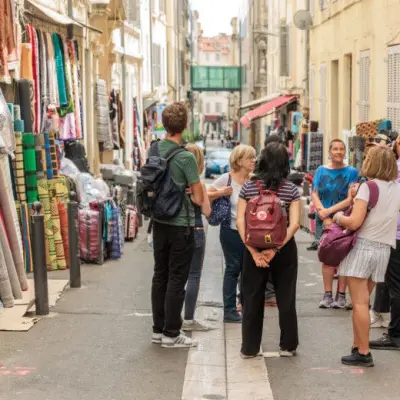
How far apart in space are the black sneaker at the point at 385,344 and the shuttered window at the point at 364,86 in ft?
28.3

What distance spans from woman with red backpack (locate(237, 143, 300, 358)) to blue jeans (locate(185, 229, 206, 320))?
0.89 m

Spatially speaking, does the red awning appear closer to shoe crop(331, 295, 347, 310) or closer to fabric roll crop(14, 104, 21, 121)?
fabric roll crop(14, 104, 21, 121)

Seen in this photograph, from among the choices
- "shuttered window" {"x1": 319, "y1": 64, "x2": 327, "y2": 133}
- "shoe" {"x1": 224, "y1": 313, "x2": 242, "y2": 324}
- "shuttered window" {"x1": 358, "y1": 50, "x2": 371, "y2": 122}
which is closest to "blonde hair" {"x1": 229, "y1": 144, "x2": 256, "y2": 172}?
"shoe" {"x1": 224, "y1": 313, "x2": 242, "y2": 324}

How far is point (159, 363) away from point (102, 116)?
12951mm

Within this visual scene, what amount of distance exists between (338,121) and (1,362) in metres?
14.1

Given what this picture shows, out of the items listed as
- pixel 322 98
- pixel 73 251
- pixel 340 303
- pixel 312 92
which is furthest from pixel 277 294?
pixel 312 92

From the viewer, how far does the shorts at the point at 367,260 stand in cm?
707

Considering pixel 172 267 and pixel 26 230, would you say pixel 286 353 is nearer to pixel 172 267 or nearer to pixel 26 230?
pixel 172 267

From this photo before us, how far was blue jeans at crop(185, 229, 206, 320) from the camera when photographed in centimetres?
818

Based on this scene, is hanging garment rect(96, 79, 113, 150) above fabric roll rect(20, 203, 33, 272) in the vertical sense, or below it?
above

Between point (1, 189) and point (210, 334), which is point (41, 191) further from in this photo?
point (210, 334)

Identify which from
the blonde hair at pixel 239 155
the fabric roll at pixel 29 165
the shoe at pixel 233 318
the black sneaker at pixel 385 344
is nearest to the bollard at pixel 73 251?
the fabric roll at pixel 29 165

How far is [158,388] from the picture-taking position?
6.53m

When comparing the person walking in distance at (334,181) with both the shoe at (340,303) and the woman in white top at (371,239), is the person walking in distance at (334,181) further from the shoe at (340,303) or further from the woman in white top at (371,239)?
the woman in white top at (371,239)
